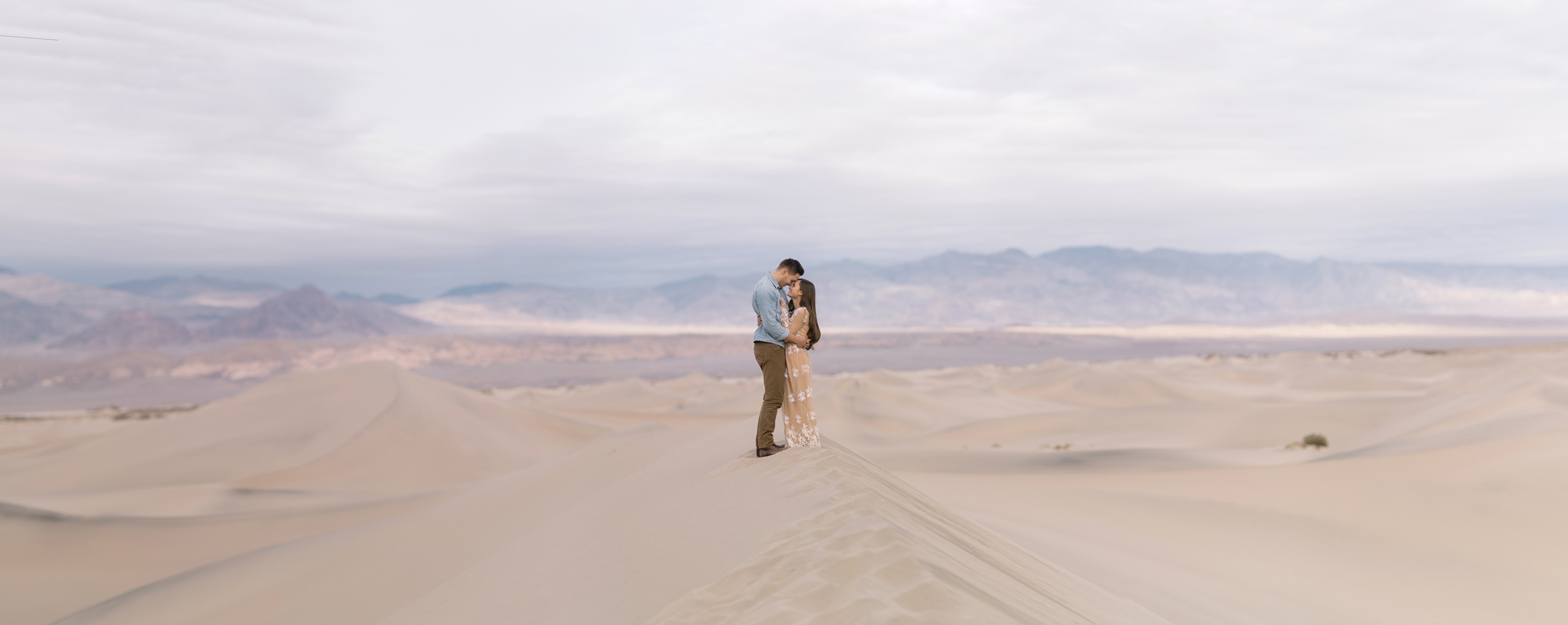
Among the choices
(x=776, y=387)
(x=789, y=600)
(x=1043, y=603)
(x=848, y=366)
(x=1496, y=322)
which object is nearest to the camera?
(x=789, y=600)

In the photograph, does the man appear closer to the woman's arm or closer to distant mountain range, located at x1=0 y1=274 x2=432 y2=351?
the woman's arm

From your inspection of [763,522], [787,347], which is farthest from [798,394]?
[763,522]

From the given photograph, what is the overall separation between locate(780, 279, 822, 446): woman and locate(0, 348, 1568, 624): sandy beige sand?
47cm

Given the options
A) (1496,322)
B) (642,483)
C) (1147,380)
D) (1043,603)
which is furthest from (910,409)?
(1496,322)

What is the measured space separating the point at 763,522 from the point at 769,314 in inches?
83.6

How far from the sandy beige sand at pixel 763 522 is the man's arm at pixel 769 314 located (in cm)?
106

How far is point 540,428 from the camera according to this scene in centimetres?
2362

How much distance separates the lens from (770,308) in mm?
6438

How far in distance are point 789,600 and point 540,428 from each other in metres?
21.7

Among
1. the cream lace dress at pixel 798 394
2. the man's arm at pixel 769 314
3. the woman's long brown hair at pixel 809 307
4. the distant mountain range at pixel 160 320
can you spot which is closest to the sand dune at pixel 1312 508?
the cream lace dress at pixel 798 394

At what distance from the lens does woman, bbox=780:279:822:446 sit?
259 inches

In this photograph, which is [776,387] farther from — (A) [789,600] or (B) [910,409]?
(B) [910,409]

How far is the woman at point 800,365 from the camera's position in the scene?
6.58 m

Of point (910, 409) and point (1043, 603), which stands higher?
point (1043, 603)
